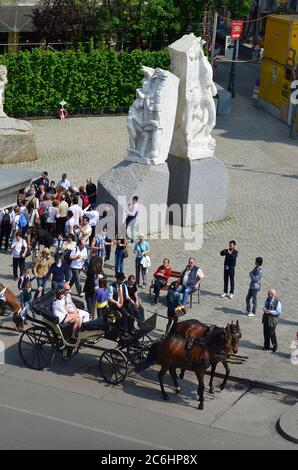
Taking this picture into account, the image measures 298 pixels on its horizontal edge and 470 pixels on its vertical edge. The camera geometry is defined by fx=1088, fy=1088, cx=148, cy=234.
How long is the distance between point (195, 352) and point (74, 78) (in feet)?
80.5

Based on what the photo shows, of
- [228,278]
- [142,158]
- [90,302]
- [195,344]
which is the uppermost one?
[142,158]

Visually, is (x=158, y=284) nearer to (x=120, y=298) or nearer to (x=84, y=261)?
(x=84, y=261)

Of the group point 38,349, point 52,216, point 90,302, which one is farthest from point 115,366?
point 52,216

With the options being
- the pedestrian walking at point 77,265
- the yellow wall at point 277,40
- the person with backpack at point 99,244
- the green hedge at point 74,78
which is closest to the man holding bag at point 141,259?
the person with backpack at point 99,244

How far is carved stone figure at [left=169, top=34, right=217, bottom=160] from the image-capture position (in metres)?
27.6

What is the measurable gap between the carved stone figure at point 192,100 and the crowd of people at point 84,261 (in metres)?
2.62

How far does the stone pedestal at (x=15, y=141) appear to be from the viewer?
3412cm

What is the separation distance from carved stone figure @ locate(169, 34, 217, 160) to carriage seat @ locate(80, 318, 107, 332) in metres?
9.98

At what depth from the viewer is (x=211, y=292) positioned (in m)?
23.8

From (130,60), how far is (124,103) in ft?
5.50

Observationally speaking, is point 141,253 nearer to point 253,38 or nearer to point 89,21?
point 89,21

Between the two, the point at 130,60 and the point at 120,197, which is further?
the point at 130,60

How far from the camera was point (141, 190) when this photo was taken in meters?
27.2
